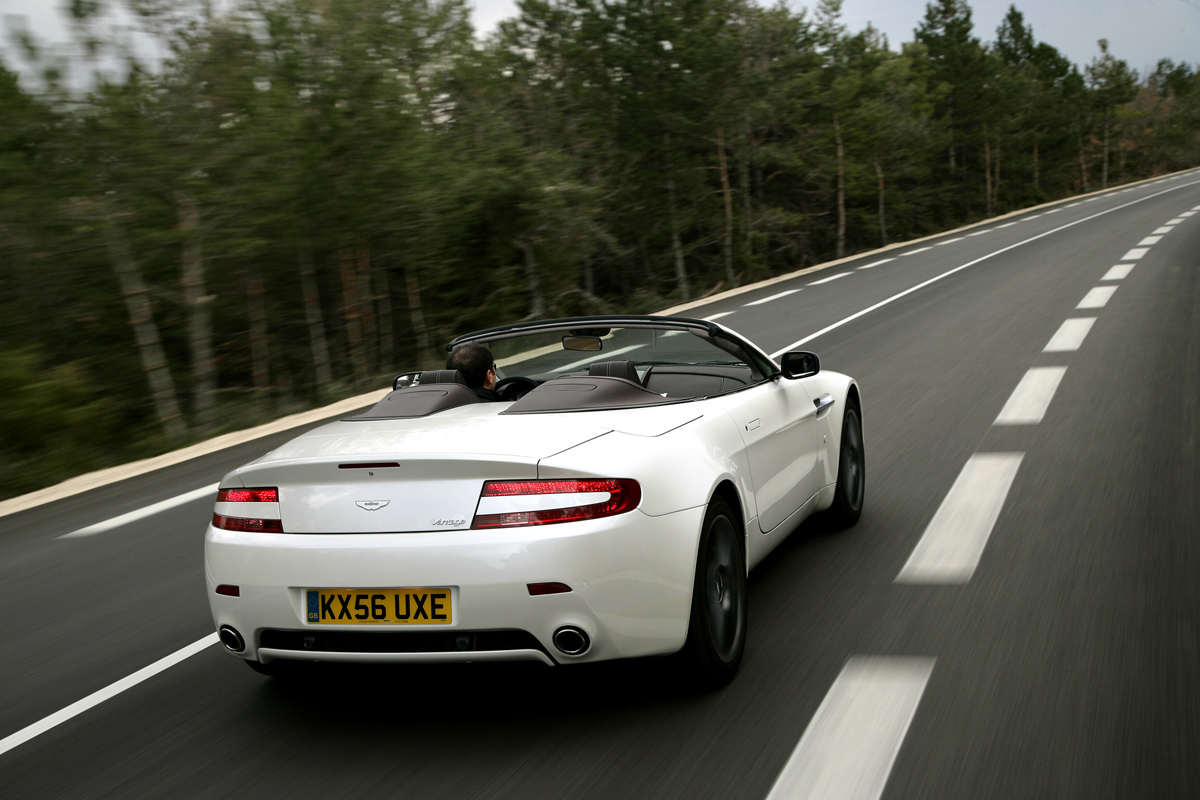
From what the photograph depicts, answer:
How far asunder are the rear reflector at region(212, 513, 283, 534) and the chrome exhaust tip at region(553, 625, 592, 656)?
3.11 feet

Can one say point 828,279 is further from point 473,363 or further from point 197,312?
point 473,363

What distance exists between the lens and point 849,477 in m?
5.68

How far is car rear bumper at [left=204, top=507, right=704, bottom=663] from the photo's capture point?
10.3 ft

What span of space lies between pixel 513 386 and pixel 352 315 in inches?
526

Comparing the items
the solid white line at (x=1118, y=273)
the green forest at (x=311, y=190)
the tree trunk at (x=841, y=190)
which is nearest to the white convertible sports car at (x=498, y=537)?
the green forest at (x=311, y=190)

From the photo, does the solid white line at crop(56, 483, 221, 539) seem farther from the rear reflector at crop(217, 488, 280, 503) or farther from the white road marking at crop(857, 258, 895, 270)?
the white road marking at crop(857, 258, 895, 270)

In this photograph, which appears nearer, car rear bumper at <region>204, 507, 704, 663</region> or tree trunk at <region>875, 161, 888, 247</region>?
car rear bumper at <region>204, 507, 704, 663</region>

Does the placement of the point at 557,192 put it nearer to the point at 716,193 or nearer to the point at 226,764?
the point at 716,193

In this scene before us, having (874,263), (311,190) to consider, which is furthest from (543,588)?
(874,263)

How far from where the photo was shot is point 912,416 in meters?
8.51

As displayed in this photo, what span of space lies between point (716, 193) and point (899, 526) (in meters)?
30.8

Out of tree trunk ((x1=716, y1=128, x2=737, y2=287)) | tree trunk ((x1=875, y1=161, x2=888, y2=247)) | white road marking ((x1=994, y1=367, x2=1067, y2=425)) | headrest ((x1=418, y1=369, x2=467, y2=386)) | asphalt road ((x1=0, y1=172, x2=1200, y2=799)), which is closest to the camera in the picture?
asphalt road ((x1=0, y1=172, x2=1200, y2=799))

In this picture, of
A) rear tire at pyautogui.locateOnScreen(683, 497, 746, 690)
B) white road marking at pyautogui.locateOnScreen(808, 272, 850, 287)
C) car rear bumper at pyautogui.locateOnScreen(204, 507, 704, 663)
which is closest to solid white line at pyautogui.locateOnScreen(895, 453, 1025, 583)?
rear tire at pyautogui.locateOnScreen(683, 497, 746, 690)

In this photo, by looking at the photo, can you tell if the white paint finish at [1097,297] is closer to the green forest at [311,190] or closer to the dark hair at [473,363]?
the green forest at [311,190]
